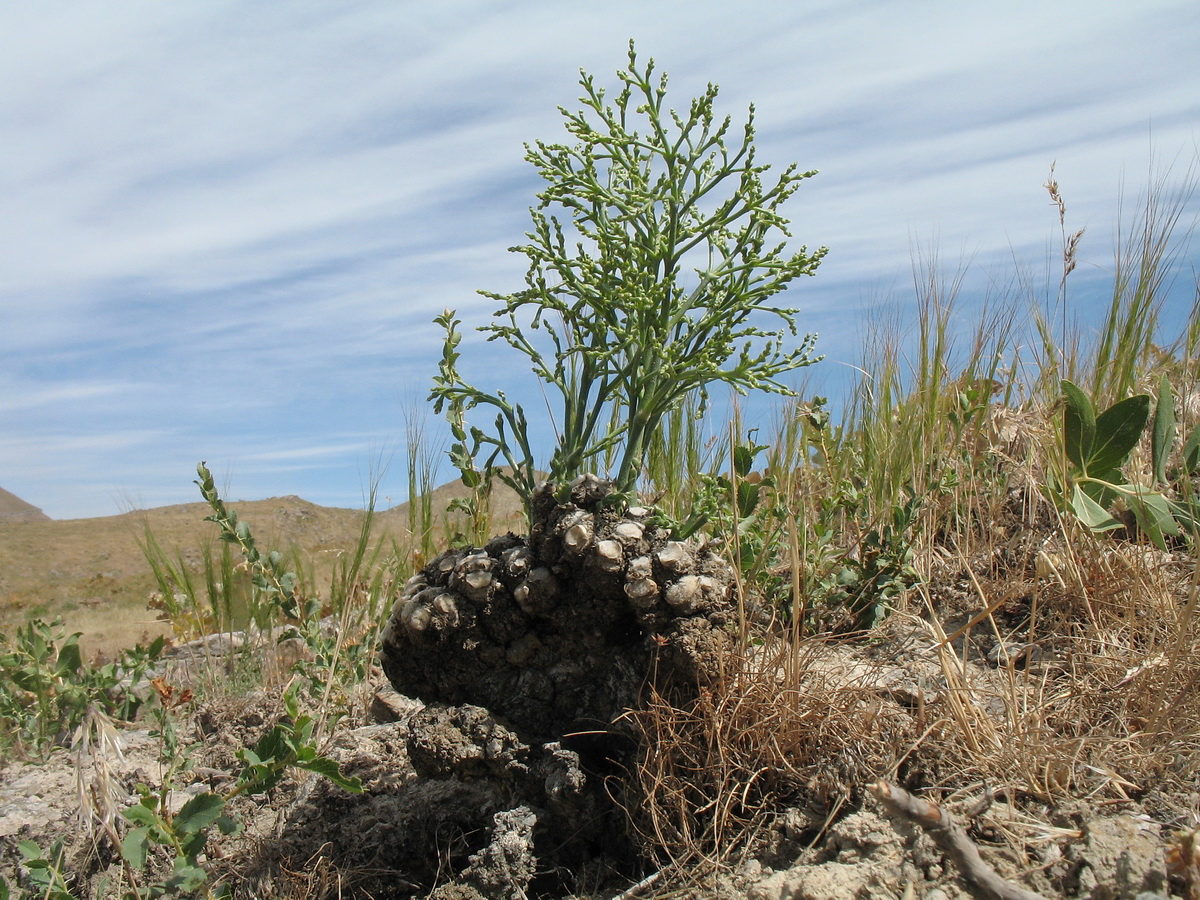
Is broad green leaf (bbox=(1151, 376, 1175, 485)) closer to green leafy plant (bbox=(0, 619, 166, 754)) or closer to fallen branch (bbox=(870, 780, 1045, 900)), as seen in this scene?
fallen branch (bbox=(870, 780, 1045, 900))

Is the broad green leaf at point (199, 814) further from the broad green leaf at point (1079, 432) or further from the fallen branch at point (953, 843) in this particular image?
the broad green leaf at point (1079, 432)

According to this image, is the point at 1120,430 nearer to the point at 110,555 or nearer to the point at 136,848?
the point at 136,848

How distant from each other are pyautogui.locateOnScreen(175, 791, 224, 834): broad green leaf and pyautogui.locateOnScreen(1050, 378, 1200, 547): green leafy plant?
2801mm

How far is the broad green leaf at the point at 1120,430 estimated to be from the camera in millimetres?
3082

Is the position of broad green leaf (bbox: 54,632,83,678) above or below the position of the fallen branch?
above

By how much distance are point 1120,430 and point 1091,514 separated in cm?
35

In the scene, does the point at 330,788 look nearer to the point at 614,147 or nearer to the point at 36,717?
the point at 36,717

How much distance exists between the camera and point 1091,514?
2.99 m

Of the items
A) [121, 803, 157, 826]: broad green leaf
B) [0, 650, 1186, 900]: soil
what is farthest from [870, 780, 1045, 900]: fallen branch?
[121, 803, 157, 826]: broad green leaf

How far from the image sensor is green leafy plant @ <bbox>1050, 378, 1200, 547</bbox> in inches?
119

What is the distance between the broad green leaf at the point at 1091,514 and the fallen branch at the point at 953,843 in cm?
162

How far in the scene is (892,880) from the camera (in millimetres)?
1897

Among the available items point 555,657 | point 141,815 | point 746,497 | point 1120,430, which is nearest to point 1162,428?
point 1120,430

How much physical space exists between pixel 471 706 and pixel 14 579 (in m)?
15.2
